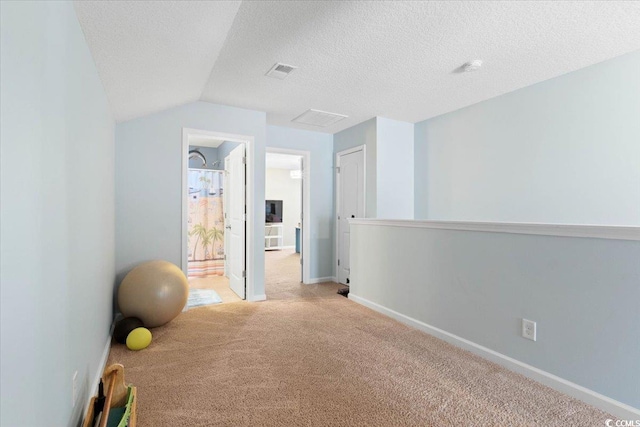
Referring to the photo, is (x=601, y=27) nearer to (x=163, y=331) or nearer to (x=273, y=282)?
(x=163, y=331)

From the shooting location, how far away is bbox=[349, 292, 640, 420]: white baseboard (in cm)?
180

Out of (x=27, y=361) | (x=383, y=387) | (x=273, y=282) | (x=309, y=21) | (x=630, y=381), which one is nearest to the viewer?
(x=27, y=361)

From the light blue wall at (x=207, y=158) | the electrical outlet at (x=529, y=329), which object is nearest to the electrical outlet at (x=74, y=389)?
the electrical outlet at (x=529, y=329)

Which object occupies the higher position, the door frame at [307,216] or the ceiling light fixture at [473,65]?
the ceiling light fixture at [473,65]

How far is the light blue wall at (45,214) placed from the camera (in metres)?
0.86

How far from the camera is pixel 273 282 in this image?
5.30 m

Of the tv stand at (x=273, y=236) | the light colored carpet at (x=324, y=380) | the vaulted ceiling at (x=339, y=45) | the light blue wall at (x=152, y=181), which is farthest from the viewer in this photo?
the tv stand at (x=273, y=236)

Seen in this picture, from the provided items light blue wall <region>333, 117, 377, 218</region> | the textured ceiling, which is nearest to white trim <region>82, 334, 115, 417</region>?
the textured ceiling

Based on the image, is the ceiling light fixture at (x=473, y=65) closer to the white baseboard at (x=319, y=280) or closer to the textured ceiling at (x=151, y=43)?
the textured ceiling at (x=151, y=43)

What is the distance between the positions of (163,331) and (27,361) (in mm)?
2299

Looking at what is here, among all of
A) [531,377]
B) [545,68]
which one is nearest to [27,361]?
[531,377]

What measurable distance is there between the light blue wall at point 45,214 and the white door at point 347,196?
11.5ft

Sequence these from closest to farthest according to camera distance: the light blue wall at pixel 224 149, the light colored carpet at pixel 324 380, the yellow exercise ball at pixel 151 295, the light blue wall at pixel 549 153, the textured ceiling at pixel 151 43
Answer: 1. the textured ceiling at pixel 151 43
2. the light colored carpet at pixel 324 380
3. the light blue wall at pixel 549 153
4. the yellow exercise ball at pixel 151 295
5. the light blue wall at pixel 224 149

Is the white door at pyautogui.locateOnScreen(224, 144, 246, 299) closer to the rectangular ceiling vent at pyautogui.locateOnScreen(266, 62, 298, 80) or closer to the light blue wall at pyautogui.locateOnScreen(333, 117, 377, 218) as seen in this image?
the rectangular ceiling vent at pyautogui.locateOnScreen(266, 62, 298, 80)
